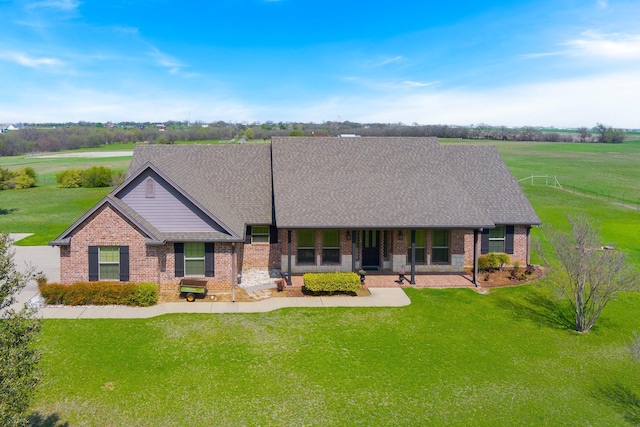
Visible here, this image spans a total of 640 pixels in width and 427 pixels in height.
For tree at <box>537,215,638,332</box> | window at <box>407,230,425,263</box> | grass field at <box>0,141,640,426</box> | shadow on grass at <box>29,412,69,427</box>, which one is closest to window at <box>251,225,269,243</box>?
grass field at <box>0,141,640,426</box>

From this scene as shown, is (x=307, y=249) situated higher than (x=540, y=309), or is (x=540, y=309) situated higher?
(x=307, y=249)

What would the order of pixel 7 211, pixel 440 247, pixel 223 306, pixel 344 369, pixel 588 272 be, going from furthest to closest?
pixel 7 211 < pixel 440 247 < pixel 223 306 < pixel 588 272 < pixel 344 369

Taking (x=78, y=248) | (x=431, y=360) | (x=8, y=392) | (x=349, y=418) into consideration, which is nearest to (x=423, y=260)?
(x=431, y=360)

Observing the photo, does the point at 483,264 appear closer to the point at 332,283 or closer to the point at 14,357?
the point at 332,283

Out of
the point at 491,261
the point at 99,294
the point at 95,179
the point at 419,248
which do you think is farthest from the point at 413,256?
the point at 95,179

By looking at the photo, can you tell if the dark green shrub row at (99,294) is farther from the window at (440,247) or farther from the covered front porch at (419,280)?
the window at (440,247)

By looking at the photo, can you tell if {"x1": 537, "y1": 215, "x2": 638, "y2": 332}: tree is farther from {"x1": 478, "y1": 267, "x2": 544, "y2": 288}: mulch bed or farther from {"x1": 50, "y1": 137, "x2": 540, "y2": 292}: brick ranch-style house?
{"x1": 50, "y1": 137, "x2": 540, "y2": 292}: brick ranch-style house
